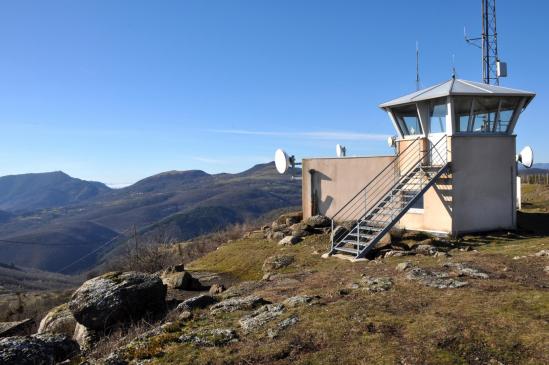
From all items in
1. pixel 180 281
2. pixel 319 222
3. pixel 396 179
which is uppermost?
pixel 396 179

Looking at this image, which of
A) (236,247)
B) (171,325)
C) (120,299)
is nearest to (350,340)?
(171,325)

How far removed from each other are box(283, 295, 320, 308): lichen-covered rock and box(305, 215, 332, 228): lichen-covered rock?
11717 mm

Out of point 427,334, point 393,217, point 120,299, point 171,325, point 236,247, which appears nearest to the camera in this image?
point 427,334

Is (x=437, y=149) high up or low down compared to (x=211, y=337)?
up

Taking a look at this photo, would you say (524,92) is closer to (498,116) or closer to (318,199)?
(498,116)

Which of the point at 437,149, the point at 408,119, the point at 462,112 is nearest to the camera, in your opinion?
the point at 462,112

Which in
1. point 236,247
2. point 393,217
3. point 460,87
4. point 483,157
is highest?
point 460,87

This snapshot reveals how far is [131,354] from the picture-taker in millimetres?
8141

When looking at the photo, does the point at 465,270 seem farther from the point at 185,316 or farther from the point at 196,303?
the point at 185,316

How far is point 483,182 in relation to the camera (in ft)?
63.9

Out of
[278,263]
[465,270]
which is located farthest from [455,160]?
[278,263]

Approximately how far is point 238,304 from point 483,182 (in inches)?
529

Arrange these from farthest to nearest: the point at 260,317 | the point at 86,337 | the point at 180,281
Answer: the point at 180,281
the point at 86,337
the point at 260,317

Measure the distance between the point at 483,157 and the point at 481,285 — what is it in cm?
1052
